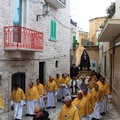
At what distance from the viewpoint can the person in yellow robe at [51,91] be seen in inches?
568

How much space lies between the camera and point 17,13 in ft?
45.2

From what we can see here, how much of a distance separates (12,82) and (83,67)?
31.2ft

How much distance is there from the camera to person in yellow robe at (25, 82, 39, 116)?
482 inches

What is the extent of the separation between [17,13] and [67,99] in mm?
7277

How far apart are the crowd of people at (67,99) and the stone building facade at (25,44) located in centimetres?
109

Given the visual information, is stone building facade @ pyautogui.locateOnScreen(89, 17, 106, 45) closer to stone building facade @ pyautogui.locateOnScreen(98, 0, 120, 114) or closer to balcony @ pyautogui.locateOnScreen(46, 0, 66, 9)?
balcony @ pyautogui.locateOnScreen(46, 0, 66, 9)

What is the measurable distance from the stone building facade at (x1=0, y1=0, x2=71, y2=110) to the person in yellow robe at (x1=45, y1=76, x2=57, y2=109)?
1.09m

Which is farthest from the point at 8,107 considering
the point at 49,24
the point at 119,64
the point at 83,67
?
the point at 83,67

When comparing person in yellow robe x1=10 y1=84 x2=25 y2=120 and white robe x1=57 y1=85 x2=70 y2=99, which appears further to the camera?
white robe x1=57 y1=85 x2=70 y2=99

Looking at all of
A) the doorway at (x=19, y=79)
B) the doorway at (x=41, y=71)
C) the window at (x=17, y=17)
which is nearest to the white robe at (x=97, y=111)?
the doorway at (x=19, y=79)

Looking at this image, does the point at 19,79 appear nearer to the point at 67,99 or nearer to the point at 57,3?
the point at 57,3

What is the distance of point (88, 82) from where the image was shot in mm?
15742

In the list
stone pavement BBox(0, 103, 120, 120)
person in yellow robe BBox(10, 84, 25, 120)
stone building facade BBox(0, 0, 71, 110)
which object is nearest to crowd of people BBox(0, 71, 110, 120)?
person in yellow robe BBox(10, 84, 25, 120)

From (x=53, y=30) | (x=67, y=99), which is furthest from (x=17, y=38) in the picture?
(x=53, y=30)
